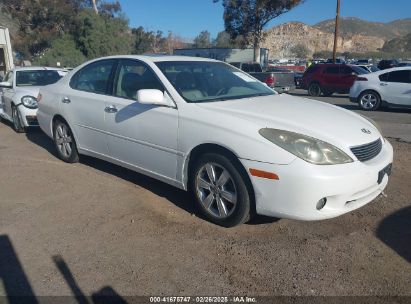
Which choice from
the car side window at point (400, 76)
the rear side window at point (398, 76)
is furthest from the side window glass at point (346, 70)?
the car side window at point (400, 76)

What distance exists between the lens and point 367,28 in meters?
150

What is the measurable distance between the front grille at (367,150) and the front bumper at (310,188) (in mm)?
69

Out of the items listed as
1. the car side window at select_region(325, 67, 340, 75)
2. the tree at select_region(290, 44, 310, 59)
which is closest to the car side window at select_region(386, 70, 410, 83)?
the car side window at select_region(325, 67, 340, 75)

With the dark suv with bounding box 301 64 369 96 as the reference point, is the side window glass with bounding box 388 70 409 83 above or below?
above

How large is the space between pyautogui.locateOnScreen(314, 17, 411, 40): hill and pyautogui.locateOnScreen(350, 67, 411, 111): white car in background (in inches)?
5268

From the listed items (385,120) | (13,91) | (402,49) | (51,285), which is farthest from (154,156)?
(402,49)

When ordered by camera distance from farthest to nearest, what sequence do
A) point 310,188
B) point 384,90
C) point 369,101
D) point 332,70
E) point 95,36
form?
point 95,36 → point 332,70 → point 369,101 → point 384,90 → point 310,188

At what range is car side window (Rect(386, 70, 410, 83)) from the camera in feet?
42.0

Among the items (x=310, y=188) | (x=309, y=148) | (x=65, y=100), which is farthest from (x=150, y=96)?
(x=65, y=100)

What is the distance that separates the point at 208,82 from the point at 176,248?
1968mm

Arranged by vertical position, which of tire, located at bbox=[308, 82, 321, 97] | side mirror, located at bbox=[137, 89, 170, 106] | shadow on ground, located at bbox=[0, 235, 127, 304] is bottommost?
tire, located at bbox=[308, 82, 321, 97]

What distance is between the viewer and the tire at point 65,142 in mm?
5883

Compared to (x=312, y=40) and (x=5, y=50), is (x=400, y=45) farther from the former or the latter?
(x=5, y=50)

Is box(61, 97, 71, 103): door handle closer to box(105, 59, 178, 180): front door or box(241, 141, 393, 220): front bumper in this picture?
box(105, 59, 178, 180): front door
